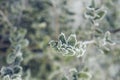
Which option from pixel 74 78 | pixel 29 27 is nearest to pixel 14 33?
pixel 29 27

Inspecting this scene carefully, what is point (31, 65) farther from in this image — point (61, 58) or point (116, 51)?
point (116, 51)

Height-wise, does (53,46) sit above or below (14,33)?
below

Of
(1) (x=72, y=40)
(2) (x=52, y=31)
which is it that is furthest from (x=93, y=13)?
(2) (x=52, y=31)

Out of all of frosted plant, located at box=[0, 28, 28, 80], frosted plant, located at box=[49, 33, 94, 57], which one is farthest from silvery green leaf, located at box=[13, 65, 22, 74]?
frosted plant, located at box=[49, 33, 94, 57]

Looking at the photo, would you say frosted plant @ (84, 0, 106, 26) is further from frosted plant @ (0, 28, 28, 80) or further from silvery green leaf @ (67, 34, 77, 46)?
frosted plant @ (0, 28, 28, 80)

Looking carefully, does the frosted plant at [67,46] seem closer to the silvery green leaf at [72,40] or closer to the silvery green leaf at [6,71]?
the silvery green leaf at [72,40]

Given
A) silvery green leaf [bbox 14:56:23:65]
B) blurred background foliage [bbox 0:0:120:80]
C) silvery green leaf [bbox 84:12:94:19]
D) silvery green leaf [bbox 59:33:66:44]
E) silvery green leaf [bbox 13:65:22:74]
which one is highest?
blurred background foliage [bbox 0:0:120:80]

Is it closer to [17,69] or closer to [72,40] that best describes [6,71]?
[17,69]

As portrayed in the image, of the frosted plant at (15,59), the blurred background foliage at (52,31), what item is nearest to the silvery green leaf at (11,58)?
the frosted plant at (15,59)
